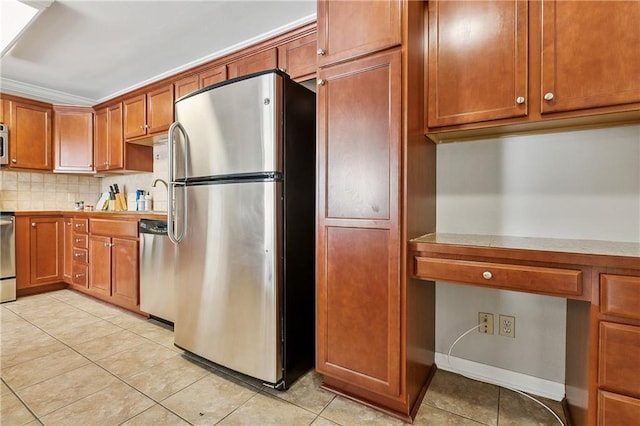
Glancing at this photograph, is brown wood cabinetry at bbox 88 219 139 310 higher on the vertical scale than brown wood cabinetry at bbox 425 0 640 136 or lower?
lower

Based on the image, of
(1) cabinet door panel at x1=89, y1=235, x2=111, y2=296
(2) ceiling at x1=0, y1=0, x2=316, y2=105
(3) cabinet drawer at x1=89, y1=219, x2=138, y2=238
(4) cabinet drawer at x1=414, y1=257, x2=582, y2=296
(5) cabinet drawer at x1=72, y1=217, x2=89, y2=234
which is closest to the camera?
(4) cabinet drawer at x1=414, y1=257, x2=582, y2=296

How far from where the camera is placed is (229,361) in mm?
1744

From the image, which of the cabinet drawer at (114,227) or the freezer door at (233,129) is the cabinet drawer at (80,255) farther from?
the freezer door at (233,129)

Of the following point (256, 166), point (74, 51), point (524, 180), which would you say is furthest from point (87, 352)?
point (524, 180)

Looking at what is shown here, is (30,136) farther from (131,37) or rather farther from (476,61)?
(476,61)

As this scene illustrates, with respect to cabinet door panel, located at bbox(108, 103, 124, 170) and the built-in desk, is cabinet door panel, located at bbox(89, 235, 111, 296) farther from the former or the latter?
the built-in desk

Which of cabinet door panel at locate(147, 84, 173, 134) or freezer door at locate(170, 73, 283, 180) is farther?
cabinet door panel at locate(147, 84, 173, 134)

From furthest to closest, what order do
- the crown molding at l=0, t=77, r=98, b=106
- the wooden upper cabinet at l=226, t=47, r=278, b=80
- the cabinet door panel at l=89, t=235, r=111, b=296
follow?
the crown molding at l=0, t=77, r=98, b=106, the cabinet door panel at l=89, t=235, r=111, b=296, the wooden upper cabinet at l=226, t=47, r=278, b=80

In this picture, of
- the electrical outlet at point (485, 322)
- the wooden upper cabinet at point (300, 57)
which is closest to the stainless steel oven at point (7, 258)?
the wooden upper cabinet at point (300, 57)

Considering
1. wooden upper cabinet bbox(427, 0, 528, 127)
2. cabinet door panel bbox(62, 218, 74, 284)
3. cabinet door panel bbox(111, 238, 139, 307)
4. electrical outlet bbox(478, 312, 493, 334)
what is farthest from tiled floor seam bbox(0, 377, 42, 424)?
wooden upper cabinet bbox(427, 0, 528, 127)

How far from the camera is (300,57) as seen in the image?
2180mm

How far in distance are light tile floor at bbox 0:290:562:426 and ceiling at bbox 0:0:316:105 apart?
91.6 inches

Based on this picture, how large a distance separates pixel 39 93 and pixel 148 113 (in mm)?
1563

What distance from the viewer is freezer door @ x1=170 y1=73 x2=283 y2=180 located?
5.23 ft
